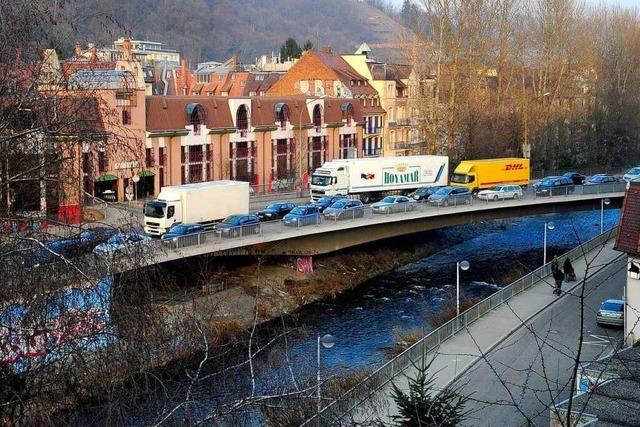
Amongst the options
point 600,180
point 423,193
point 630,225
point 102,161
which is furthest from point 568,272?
point 102,161

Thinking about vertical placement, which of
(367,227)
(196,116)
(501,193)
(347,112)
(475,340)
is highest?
(347,112)

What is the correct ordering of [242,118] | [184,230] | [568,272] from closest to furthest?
1. [184,230]
2. [568,272]
3. [242,118]

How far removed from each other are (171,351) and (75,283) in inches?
75.7

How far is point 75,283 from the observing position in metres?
6.84

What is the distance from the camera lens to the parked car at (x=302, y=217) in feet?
117

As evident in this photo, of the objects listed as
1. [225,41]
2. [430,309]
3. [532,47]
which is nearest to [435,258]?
[430,309]

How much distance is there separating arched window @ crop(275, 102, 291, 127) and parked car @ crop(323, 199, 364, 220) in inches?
638

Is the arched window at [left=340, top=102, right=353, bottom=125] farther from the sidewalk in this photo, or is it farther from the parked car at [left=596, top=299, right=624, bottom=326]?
the parked car at [left=596, top=299, right=624, bottom=326]

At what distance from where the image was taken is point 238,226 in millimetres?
33312

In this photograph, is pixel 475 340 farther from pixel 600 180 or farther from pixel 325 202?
pixel 600 180

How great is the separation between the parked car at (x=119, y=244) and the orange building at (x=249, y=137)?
122 feet

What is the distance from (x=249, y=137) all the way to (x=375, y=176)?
996 cm

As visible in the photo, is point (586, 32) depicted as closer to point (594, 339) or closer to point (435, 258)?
point (435, 258)

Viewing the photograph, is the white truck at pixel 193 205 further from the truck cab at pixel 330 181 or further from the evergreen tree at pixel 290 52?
the evergreen tree at pixel 290 52
